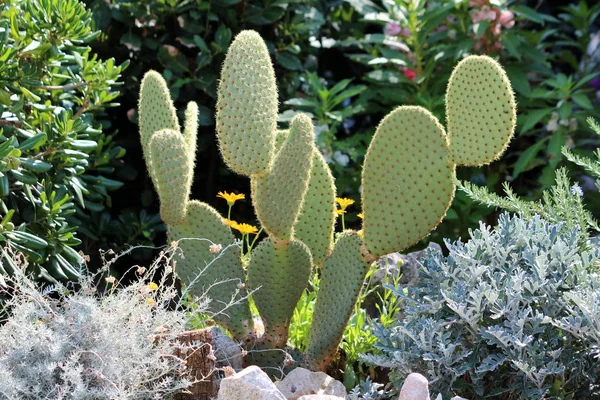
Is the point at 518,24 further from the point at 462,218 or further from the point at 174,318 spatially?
the point at 174,318

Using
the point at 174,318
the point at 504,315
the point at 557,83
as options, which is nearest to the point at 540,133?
the point at 557,83

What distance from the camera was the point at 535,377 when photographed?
111 inches

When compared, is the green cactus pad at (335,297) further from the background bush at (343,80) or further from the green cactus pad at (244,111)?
the background bush at (343,80)

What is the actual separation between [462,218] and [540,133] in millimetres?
925

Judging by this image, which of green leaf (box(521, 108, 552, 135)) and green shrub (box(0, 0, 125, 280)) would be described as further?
green leaf (box(521, 108, 552, 135))

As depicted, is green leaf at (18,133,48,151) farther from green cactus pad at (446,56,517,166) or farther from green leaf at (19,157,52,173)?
green cactus pad at (446,56,517,166)

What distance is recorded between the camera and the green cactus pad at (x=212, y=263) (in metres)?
3.35

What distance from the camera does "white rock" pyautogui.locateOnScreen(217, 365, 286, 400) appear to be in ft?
8.33

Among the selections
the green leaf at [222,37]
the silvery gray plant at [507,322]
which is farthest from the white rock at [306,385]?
the green leaf at [222,37]

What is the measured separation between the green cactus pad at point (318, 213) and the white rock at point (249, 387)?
0.97 metres

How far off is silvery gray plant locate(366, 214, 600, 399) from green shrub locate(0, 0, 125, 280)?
1261 mm

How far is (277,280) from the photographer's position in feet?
10.9

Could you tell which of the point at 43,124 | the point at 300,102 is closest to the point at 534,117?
the point at 300,102

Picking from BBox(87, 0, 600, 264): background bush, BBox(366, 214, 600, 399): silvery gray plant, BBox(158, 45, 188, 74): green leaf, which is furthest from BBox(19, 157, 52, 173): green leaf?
BBox(158, 45, 188, 74): green leaf
